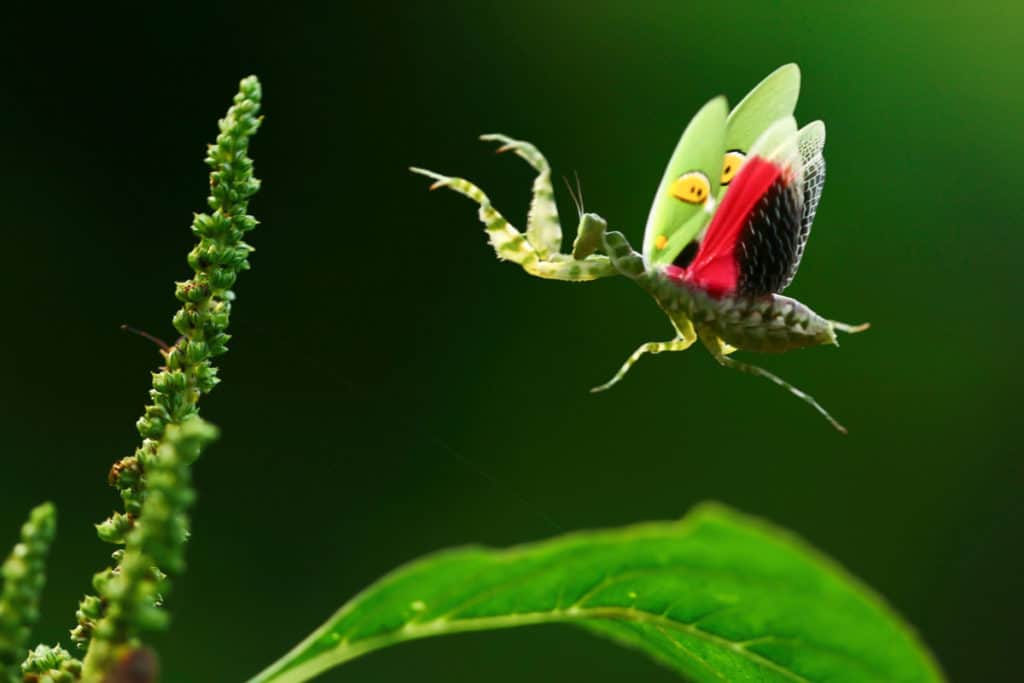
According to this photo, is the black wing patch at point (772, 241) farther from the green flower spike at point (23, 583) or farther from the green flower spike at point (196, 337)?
the green flower spike at point (23, 583)

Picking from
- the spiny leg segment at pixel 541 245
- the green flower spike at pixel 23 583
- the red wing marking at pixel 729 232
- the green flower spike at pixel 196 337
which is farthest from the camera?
the spiny leg segment at pixel 541 245

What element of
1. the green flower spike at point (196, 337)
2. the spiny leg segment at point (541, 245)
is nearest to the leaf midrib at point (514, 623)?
the green flower spike at point (196, 337)

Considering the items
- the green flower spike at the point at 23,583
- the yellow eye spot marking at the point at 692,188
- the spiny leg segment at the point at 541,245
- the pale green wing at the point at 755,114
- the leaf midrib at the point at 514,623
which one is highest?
the spiny leg segment at the point at 541,245

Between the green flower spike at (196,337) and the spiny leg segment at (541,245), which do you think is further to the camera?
the spiny leg segment at (541,245)

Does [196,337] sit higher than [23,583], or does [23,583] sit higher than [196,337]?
[196,337]

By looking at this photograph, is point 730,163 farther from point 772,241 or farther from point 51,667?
point 51,667

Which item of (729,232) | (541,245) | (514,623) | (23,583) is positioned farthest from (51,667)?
(541,245)

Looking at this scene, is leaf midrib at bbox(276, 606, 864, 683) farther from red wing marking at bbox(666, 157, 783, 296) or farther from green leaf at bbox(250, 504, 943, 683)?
red wing marking at bbox(666, 157, 783, 296)
